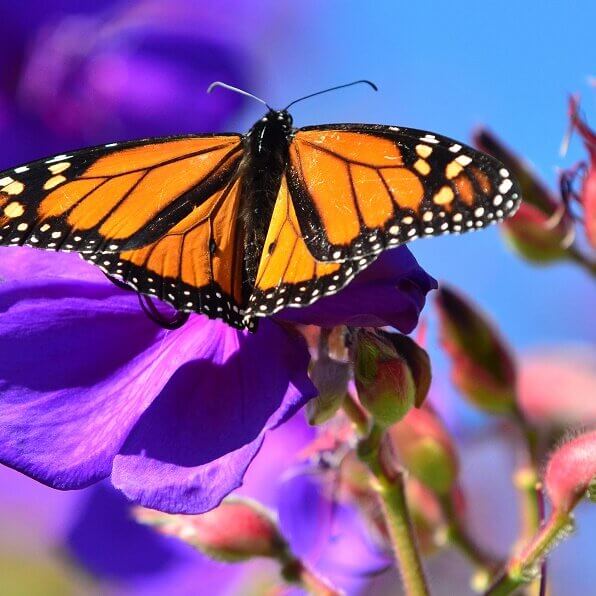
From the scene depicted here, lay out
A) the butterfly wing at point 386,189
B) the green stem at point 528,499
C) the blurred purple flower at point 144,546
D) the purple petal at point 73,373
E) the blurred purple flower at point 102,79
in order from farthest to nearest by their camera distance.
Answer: the blurred purple flower at point 102,79 < the blurred purple flower at point 144,546 < the green stem at point 528,499 < the purple petal at point 73,373 < the butterfly wing at point 386,189

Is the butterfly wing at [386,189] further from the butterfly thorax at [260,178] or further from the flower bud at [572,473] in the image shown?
the flower bud at [572,473]

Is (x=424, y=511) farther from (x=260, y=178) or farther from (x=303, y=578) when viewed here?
(x=260, y=178)

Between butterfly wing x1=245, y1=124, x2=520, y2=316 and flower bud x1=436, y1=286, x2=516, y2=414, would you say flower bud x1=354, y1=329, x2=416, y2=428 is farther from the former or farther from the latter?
flower bud x1=436, y1=286, x2=516, y2=414

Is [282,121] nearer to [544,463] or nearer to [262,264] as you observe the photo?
[262,264]

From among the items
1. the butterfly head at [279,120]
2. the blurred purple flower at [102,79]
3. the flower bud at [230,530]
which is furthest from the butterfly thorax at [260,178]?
the blurred purple flower at [102,79]

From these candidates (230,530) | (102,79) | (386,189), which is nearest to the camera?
(386,189)

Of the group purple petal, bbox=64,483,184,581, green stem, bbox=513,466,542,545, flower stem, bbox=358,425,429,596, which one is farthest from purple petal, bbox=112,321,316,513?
purple petal, bbox=64,483,184,581

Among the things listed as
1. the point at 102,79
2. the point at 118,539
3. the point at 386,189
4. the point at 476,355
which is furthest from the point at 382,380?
the point at 102,79
